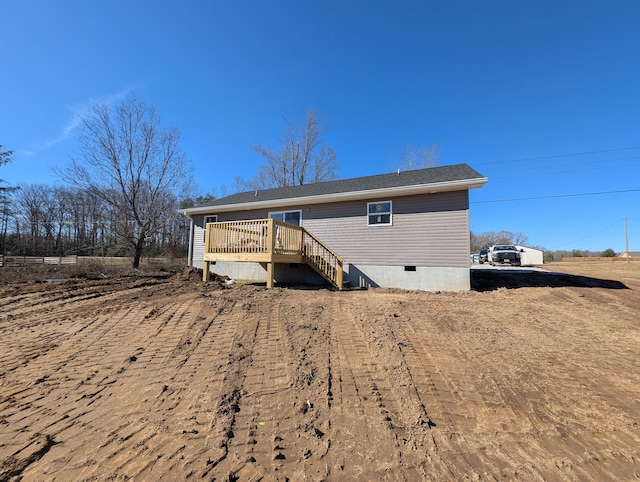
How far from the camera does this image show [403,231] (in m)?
10.2

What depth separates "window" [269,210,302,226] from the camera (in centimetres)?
1231

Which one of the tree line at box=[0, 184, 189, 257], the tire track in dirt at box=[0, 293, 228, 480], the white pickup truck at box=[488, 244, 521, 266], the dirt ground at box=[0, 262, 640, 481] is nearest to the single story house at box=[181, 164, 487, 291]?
the dirt ground at box=[0, 262, 640, 481]

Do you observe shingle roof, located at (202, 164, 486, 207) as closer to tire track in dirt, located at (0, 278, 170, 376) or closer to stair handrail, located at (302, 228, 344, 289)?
stair handrail, located at (302, 228, 344, 289)

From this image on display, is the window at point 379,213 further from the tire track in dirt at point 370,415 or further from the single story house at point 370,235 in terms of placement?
the tire track in dirt at point 370,415

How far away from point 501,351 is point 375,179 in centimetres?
883

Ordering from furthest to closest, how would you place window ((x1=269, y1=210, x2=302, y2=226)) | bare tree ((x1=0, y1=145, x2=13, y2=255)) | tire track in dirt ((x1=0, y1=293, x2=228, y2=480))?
bare tree ((x1=0, y1=145, x2=13, y2=255)), window ((x1=269, y1=210, x2=302, y2=226)), tire track in dirt ((x1=0, y1=293, x2=228, y2=480))

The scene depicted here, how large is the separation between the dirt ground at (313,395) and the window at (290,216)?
6434mm

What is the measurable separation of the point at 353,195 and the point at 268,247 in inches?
146

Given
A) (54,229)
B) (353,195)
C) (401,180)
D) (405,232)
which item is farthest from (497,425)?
(54,229)

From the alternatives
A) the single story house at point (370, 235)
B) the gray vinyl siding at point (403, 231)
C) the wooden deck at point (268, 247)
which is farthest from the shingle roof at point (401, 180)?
the wooden deck at point (268, 247)

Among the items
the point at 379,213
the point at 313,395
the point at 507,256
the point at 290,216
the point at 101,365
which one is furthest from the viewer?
the point at 507,256

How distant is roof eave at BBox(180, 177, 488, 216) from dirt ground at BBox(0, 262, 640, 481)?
14.1ft

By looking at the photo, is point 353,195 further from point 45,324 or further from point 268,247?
point 45,324

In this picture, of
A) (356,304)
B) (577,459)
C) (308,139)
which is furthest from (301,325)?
(308,139)
